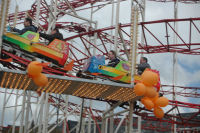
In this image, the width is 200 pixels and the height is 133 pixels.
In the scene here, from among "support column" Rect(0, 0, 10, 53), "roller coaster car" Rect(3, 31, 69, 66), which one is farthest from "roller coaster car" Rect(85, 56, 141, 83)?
"support column" Rect(0, 0, 10, 53)

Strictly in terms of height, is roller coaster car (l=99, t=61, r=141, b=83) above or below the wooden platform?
above

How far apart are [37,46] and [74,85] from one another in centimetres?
131

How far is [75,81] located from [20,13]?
1392 centimetres

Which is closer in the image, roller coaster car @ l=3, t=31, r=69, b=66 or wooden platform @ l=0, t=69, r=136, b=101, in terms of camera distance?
wooden platform @ l=0, t=69, r=136, b=101

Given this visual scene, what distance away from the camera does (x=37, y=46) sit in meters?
7.84

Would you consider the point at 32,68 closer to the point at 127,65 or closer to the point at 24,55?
the point at 24,55

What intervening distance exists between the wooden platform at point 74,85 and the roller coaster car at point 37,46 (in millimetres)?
739

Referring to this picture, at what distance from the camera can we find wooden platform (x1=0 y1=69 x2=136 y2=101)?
23.2ft

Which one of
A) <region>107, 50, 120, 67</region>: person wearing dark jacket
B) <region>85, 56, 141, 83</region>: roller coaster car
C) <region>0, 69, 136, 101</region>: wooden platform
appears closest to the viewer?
<region>0, 69, 136, 101</region>: wooden platform

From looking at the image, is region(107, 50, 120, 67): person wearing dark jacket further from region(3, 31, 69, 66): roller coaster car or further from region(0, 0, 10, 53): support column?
region(0, 0, 10, 53): support column

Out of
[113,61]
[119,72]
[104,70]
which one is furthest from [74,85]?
[113,61]

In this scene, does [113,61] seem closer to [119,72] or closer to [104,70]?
[119,72]

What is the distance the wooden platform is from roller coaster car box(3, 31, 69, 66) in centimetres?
74

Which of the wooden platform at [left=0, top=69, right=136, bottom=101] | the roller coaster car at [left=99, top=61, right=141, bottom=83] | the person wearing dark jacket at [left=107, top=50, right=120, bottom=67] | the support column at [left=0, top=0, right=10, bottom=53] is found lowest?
the wooden platform at [left=0, top=69, right=136, bottom=101]
